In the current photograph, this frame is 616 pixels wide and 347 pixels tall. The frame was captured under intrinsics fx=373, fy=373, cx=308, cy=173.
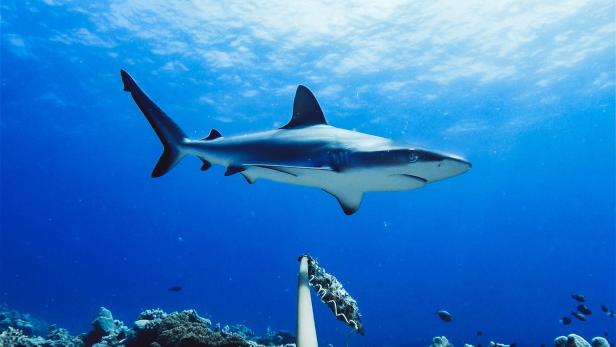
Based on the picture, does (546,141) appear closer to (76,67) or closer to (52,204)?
(76,67)

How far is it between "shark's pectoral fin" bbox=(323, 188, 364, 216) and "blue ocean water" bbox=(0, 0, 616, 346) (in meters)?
2.80

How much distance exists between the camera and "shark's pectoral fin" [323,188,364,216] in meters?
5.19

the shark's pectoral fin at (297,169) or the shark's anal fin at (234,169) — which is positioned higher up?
the shark's anal fin at (234,169)

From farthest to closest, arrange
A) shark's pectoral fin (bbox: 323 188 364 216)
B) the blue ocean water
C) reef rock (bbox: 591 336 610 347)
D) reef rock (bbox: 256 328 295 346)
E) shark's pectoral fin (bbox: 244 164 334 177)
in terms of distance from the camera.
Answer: the blue ocean water → reef rock (bbox: 256 328 295 346) → reef rock (bbox: 591 336 610 347) → shark's pectoral fin (bbox: 323 188 364 216) → shark's pectoral fin (bbox: 244 164 334 177)

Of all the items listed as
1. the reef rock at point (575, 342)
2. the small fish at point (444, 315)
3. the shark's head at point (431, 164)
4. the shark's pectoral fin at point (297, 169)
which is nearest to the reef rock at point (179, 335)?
the shark's pectoral fin at point (297, 169)

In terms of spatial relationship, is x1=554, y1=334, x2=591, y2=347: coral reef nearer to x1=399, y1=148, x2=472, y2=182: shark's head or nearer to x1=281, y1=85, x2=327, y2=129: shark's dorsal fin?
x1=399, y1=148, x2=472, y2=182: shark's head

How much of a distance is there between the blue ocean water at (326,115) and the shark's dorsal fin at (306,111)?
3.59 meters

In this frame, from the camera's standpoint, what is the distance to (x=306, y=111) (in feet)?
18.6

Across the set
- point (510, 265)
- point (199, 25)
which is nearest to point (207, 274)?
point (510, 265)

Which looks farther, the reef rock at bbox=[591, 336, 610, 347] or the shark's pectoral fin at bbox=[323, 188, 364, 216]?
the reef rock at bbox=[591, 336, 610, 347]

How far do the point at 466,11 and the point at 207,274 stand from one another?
157m

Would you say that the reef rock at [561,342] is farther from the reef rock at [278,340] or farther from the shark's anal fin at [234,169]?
the reef rock at [278,340]

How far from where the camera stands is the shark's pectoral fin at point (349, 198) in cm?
519

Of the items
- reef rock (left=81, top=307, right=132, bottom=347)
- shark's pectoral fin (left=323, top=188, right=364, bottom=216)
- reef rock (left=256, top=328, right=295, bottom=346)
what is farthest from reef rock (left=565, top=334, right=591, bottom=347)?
reef rock (left=81, top=307, right=132, bottom=347)
